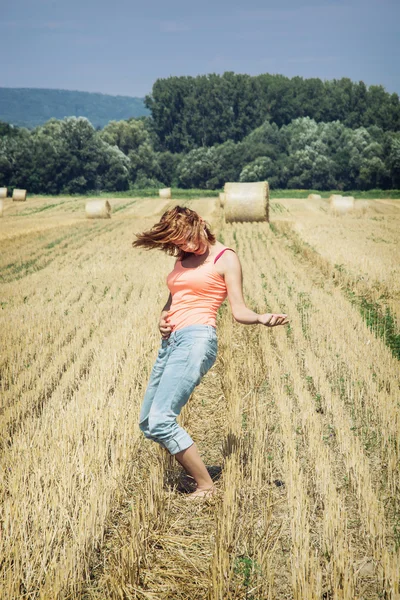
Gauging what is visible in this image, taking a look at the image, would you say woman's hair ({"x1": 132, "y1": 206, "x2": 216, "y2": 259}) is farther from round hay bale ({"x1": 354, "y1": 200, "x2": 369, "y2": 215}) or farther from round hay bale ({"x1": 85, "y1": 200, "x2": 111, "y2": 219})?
round hay bale ({"x1": 354, "y1": 200, "x2": 369, "y2": 215})

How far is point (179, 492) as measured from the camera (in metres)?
4.68

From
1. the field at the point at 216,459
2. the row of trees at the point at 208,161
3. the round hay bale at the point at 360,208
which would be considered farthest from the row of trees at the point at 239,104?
the field at the point at 216,459

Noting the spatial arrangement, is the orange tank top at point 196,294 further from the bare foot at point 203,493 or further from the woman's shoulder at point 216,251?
the bare foot at point 203,493

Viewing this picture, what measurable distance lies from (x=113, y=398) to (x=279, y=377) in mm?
1909

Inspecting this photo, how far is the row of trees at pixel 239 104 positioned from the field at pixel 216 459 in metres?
84.5

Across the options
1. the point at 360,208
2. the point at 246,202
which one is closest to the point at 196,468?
the point at 246,202

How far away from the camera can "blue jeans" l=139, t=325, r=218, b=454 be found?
424cm

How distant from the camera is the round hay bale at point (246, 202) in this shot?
2536 cm

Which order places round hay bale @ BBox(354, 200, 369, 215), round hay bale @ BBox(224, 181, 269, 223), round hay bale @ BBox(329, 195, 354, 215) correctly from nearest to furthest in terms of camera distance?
round hay bale @ BBox(224, 181, 269, 223) → round hay bale @ BBox(329, 195, 354, 215) → round hay bale @ BBox(354, 200, 369, 215)

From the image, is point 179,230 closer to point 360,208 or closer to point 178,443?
point 178,443

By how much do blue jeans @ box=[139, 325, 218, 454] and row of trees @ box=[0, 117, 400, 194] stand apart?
60.2 metres

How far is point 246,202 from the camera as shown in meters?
25.5

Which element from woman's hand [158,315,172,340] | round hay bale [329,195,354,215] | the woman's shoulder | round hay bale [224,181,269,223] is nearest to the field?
woman's hand [158,315,172,340]

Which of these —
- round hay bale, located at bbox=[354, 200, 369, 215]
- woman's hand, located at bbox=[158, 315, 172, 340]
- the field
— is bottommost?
round hay bale, located at bbox=[354, 200, 369, 215]
